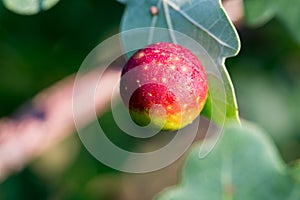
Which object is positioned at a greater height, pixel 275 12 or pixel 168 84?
pixel 168 84

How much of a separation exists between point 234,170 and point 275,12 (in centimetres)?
63

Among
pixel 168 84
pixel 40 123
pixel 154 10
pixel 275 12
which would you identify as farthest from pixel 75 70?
pixel 168 84

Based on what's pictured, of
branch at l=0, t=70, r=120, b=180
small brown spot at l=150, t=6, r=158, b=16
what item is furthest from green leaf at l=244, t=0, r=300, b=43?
branch at l=0, t=70, r=120, b=180

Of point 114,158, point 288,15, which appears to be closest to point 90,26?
point 114,158

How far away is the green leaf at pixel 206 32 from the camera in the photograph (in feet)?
5.29

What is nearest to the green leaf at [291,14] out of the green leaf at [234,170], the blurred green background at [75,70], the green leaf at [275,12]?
the green leaf at [275,12]

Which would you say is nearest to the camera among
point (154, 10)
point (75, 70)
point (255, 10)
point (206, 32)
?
point (206, 32)

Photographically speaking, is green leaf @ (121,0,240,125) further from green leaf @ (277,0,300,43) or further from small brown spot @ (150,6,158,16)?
green leaf @ (277,0,300,43)

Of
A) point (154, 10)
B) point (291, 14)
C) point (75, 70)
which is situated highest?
point (154, 10)

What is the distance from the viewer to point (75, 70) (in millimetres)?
2584

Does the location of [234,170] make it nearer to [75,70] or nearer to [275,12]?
[275,12]

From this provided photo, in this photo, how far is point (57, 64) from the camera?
8.63 feet

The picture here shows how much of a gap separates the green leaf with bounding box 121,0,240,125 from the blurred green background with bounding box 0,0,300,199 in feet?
2.35

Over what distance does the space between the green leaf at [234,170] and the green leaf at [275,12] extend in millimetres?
454
